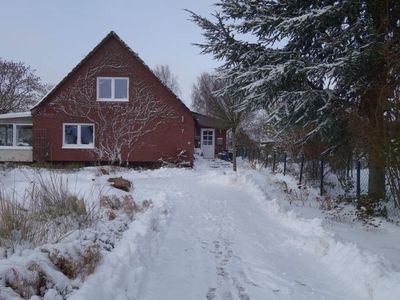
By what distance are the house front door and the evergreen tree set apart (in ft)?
72.1

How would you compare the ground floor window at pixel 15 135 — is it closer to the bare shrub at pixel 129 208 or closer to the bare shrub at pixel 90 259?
the bare shrub at pixel 129 208

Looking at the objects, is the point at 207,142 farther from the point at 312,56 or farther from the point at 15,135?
the point at 312,56

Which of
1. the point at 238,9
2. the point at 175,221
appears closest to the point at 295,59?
the point at 238,9

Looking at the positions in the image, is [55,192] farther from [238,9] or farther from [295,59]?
[238,9]

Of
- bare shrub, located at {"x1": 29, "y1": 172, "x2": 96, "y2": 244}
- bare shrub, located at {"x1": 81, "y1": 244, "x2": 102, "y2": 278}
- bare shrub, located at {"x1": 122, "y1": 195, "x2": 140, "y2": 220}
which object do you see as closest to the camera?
bare shrub, located at {"x1": 81, "y1": 244, "x2": 102, "y2": 278}

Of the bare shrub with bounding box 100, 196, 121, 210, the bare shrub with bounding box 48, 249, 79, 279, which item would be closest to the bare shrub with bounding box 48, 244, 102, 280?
the bare shrub with bounding box 48, 249, 79, 279

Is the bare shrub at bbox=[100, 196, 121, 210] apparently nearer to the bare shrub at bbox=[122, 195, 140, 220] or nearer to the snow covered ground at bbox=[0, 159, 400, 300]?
the bare shrub at bbox=[122, 195, 140, 220]

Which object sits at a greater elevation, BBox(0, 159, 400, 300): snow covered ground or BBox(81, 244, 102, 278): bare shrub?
BBox(81, 244, 102, 278): bare shrub

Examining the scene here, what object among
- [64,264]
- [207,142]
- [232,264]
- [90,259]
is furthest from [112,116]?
[64,264]

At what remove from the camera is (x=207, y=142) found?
37.4m

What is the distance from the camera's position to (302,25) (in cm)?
1260

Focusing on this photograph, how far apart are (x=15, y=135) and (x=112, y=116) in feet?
21.2

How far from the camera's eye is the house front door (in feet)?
121

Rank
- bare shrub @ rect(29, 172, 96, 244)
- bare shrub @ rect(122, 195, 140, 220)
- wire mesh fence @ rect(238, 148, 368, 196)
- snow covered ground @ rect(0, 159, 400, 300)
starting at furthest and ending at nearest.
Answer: wire mesh fence @ rect(238, 148, 368, 196) → bare shrub @ rect(122, 195, 140, 220) → bare shrub @ rect(29, 172, 96, 244) → snow covered ground @ rect(0, 159, 400, 300)
